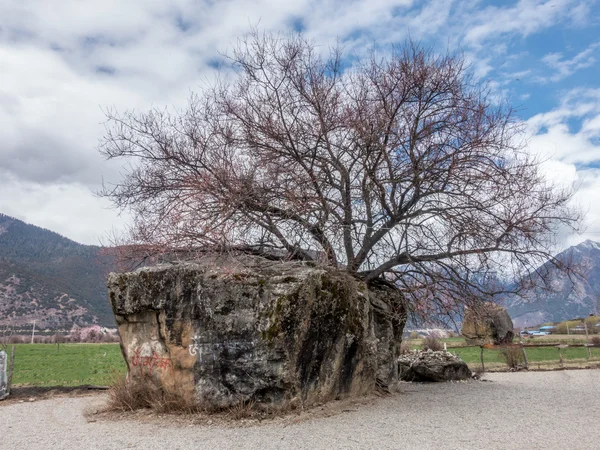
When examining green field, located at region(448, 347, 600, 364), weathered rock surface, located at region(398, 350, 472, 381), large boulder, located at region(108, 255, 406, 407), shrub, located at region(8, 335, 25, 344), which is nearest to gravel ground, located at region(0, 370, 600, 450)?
large boulder, located at region(108, 255, 406, 407)

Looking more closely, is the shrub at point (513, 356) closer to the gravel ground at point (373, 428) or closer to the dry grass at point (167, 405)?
the gravel ground at point (373, 428)

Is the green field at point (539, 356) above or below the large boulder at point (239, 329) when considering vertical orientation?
below

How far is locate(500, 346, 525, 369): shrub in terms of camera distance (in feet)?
67.8

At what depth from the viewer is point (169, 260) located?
1114cm

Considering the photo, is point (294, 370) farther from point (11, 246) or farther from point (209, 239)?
point (11, 246)

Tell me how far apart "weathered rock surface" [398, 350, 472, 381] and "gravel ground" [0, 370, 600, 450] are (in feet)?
11.9

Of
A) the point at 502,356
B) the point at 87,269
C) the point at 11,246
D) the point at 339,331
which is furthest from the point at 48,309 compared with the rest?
the point at 339,331

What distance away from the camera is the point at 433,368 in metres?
15.3

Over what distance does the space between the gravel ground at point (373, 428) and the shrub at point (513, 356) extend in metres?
9.41

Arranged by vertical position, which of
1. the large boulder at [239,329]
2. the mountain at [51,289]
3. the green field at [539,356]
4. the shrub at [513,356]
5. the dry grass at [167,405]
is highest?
the mountain at [51,289]

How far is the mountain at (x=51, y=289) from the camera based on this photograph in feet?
287

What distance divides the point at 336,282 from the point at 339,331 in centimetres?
101

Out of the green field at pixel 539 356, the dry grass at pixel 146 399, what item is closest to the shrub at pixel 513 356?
the green field at pixel 539 356

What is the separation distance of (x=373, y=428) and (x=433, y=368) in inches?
310
